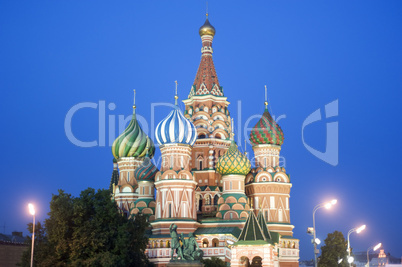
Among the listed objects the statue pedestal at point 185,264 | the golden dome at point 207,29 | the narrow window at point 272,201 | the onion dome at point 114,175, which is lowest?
the statue pedestal at point 185,264

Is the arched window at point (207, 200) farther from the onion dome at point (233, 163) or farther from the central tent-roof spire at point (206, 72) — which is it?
the central tent-roof spire at point (206, 72)

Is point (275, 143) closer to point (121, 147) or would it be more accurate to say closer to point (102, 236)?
point (121, 147)

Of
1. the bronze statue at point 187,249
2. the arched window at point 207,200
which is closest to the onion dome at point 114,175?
the arched window at point 207,200

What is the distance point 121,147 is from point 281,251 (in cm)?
1674

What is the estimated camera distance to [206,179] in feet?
164

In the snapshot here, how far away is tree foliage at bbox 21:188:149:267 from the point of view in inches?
1328

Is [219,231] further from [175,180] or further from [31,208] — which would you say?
[31,208]

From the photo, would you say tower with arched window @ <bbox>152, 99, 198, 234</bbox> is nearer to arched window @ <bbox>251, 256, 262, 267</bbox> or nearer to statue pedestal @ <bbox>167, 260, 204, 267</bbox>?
arched window @ <bbox>251, 256, 262, 267</bbox>

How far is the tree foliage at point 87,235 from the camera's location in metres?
33.7

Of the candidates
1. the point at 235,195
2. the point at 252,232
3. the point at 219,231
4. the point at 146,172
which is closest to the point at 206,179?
the point at 235,195

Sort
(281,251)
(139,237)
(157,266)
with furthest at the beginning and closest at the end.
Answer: (281,251), (157,266), (139,237)

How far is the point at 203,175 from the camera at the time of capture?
5009 centimetres

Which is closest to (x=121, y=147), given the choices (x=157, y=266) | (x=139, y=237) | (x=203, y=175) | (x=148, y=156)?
(x=148, y=156)

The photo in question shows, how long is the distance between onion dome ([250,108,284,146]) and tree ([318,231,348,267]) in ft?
32.1
